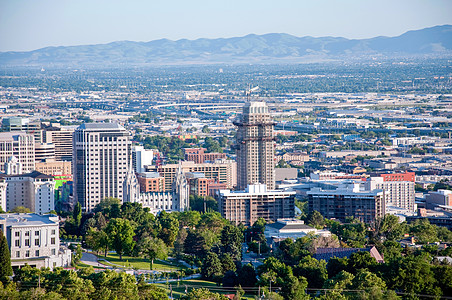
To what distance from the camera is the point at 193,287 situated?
59906mm

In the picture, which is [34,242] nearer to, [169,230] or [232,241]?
[232,241]

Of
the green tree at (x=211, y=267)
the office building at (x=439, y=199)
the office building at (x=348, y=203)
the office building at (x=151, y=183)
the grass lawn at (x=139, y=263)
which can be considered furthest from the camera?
the office building at (x=151, y=183)

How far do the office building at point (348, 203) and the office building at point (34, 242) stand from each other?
3093 cm

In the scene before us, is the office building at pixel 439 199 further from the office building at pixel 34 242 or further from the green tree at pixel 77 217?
the office building at pixel 34 242

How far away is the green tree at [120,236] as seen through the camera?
69.6m

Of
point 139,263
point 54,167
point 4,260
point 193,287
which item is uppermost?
point 54,167

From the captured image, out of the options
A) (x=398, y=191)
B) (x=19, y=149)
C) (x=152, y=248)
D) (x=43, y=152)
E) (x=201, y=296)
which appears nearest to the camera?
(x=201, y=296)

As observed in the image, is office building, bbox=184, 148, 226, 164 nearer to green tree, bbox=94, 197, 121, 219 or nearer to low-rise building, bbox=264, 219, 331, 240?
green tree, bbox=94, 197, 121, 219

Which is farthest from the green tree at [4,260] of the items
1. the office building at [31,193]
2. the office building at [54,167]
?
the office building at [54,167]

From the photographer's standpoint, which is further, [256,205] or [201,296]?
[256,205]

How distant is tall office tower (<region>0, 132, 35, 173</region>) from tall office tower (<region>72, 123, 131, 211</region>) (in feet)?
53.3

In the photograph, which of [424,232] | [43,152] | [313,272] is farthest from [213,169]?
[313,272]

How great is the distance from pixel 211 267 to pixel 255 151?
3625 cm

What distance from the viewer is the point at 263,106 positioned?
10119 cm
